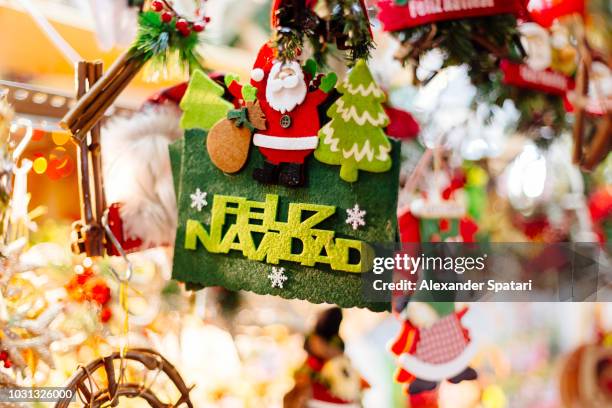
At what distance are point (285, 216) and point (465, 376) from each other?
262 mm

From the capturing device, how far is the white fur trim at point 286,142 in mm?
615

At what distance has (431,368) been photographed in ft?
2.20

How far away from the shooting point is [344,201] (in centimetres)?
61

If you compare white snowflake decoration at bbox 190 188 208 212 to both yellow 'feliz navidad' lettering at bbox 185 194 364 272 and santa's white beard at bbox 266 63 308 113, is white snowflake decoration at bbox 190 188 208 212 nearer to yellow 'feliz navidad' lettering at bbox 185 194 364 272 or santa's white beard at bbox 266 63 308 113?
yellow 'feliz navidad' lettering at bbox 185 194 364 272

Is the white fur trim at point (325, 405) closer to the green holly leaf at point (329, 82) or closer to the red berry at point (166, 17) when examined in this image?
the green holly leaf at point (329, 82)

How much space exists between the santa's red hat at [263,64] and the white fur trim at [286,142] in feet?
0.19

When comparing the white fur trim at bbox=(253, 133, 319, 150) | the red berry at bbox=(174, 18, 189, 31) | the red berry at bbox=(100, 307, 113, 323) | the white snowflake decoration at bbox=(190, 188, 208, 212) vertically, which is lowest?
the red berry at bbox=(100, 307, 113, 323)

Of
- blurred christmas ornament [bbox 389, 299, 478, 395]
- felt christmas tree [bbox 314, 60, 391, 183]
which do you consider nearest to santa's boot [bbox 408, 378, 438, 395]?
blurred christmas ornament [bbox 389, 299, 478, 395]

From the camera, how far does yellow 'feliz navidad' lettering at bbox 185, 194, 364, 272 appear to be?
610 millimetres

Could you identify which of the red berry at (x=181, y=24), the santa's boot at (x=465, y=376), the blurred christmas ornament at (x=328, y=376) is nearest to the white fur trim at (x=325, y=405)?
the blurred christmas ornament at (x=328, y=376)

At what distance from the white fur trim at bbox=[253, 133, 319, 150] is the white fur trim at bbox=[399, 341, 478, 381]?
0.82 ft

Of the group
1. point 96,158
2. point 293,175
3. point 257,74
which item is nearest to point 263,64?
point 257,74

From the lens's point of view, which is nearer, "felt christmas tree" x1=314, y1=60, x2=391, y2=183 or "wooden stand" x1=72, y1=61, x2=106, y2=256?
"felt christmas tree" x1=314, y1=60, x2=391, y2=183

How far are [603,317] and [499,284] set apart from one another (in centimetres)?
11
